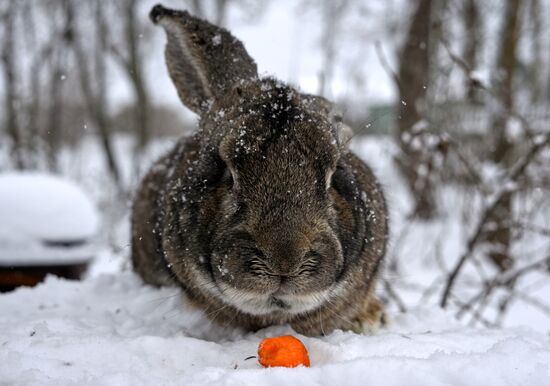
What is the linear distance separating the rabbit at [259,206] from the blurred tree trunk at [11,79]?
8.34 m

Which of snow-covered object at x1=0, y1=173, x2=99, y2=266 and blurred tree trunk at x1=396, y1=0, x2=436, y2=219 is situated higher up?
blurred tree trunk at x1=396, y1=0, x2=436, y2=219

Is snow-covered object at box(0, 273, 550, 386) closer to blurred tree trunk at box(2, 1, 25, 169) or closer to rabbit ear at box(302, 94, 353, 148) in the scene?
rabbit ear at box(302, 94, 353, 148)

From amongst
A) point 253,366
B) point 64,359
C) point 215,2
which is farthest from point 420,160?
point 215,2

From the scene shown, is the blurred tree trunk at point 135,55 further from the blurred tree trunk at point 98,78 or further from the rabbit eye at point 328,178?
the rabbit eye at point 328,178

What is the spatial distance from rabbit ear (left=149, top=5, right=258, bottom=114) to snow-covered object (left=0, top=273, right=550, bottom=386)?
125 centimetres

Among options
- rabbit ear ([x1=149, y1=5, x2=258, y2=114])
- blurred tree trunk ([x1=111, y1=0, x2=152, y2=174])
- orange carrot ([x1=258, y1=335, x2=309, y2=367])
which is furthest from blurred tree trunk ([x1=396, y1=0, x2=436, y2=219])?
blurred tree trunk ([x1=111, y1=0, x2=152, y2=174])

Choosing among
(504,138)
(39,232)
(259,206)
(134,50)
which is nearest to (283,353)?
(259,206)

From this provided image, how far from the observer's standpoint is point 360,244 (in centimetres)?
276

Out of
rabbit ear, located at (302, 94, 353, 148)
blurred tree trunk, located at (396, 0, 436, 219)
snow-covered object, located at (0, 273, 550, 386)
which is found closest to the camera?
snow-covered object, located at (0, 273, 550, 386)

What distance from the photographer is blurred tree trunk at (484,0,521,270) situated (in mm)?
5905

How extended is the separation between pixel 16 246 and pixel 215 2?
1256 cm

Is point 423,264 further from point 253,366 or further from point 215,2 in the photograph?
point 215,2

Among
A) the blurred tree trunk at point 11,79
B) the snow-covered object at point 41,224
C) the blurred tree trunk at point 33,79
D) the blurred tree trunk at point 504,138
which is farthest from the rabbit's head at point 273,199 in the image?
the blurred tree trunk at point 33,79

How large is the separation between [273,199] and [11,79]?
32.9ft
